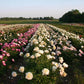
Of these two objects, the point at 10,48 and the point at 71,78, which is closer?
the point at 71,78

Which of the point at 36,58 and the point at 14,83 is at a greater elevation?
the point at 36,58

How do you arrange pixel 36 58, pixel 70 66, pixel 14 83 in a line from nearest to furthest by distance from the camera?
1. pixel 36 58
2. pixel 14 83
3. pixel 70 66

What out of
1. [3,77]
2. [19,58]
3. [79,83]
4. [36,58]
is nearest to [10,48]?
[19,58]

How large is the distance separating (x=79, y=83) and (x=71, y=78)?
1.59 feet

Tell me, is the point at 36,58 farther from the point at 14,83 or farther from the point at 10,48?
the point at 10,48

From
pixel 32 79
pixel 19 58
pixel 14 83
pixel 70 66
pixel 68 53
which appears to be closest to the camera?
pixel 32 79

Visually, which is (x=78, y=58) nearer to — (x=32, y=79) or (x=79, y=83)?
(x=79, y=83)

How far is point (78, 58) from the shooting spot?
566cm

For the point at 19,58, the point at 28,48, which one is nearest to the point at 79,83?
the point at 28,48

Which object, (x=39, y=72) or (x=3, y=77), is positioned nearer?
(x=39, y=72)

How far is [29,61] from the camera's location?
362cm

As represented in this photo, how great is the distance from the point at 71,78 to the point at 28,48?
94.1 inches

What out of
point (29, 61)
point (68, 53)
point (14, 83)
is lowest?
point (14, 83)

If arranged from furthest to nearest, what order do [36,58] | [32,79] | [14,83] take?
[14,83], [36,58], [32,79]
